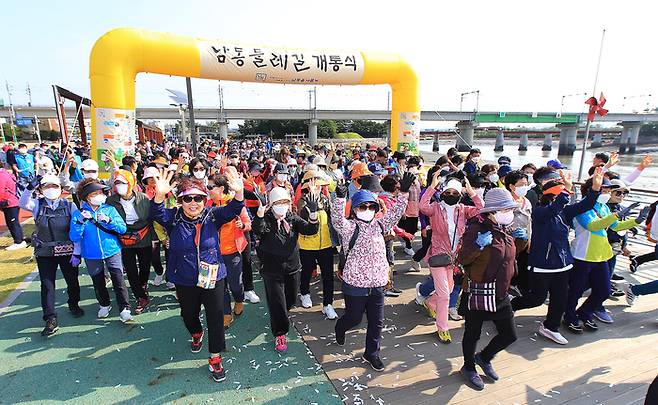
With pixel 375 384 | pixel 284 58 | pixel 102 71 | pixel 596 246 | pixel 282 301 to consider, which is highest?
pixel 284 58

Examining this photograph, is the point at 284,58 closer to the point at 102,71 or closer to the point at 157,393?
the point at 102,71

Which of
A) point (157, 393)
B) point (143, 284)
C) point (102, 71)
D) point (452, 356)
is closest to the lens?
point (157, 393)

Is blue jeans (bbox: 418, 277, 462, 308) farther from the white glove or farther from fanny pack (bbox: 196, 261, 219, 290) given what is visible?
the white glove

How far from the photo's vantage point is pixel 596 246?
3.67 metres

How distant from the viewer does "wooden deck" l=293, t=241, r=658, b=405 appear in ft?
9.51

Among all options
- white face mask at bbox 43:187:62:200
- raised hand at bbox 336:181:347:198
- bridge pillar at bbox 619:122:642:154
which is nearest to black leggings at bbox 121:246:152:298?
white face mask at bbox 43:187:62:200

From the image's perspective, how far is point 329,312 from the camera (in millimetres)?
4164

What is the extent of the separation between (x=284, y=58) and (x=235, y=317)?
25.8 feet

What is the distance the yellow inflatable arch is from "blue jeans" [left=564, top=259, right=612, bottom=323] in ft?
27.6

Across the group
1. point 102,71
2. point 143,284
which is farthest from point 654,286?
point 102,71

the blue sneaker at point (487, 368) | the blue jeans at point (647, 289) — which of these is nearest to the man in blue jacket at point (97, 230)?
the blue sneaker at point (487, 368)

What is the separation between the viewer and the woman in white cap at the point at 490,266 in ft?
9.15

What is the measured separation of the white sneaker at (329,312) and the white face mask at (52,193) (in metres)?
3.26

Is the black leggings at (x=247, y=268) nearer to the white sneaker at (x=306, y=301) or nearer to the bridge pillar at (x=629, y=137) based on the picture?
the white sneaker at (x=306, y=301)
